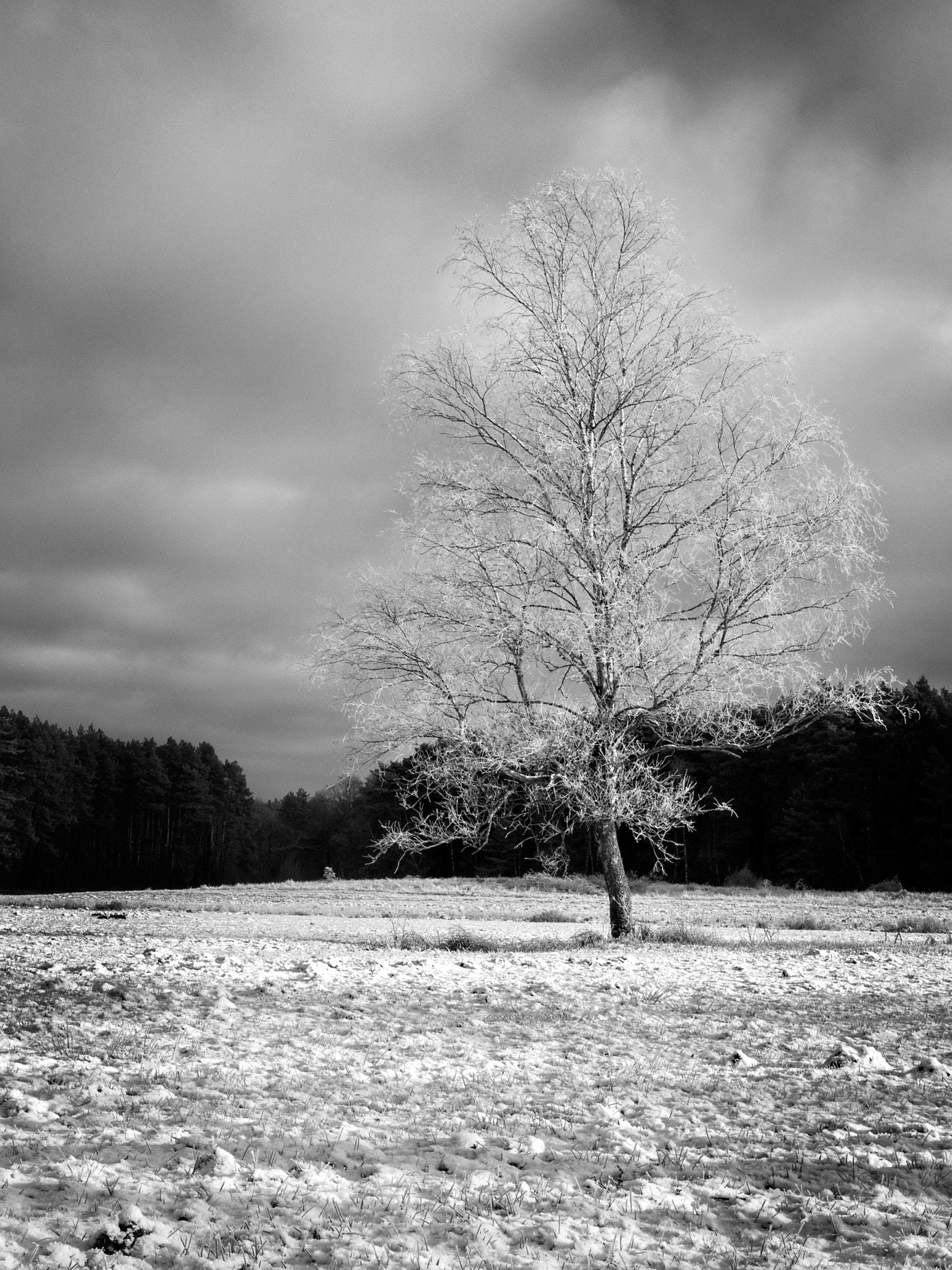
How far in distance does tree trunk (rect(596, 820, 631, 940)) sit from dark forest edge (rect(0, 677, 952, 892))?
2990 mm

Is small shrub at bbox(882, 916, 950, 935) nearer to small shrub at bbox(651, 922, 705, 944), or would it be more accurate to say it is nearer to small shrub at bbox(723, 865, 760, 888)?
small shrub at bbox(651, 922, 705, 944)

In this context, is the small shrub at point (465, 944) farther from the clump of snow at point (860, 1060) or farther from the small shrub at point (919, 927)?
the small shrub at point (919, 927)

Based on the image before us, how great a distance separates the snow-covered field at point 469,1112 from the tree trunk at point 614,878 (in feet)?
6.31

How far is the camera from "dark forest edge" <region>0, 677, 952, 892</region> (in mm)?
52781

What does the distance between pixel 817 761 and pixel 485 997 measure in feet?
179

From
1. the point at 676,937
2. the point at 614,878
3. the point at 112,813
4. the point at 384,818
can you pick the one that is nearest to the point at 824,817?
the point at 384,818

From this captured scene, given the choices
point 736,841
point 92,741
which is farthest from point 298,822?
point 736,841

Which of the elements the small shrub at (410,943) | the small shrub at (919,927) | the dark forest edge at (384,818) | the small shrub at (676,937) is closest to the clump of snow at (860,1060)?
the dark forest edge at (384,818)

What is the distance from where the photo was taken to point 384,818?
69625 mm

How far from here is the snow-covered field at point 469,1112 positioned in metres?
3.46

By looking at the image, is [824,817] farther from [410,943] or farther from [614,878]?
[410,943]

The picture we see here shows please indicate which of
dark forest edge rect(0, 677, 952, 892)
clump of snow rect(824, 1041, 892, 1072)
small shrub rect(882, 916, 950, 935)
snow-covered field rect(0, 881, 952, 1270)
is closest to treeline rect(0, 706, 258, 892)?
dark forest edge rect(0, 677, 952, 892)

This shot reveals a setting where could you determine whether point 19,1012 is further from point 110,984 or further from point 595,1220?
point 595,1220

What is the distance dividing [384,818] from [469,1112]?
65933mm
